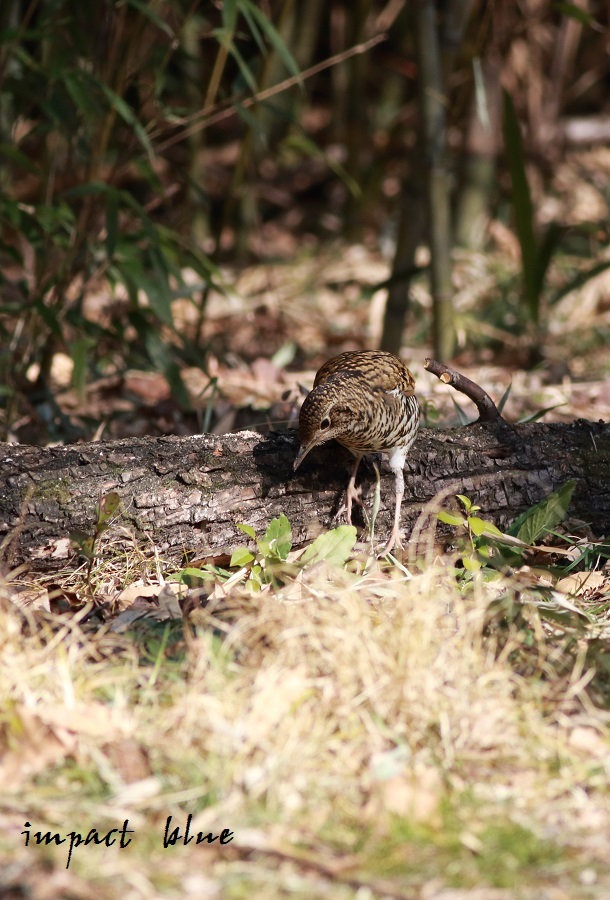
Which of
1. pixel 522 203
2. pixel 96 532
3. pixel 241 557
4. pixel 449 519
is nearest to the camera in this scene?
pixel 96 532

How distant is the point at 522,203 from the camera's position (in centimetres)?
538

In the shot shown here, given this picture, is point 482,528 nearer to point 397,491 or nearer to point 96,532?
point 397,491

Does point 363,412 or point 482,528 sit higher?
point 363,412

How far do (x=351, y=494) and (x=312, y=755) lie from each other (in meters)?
1.38

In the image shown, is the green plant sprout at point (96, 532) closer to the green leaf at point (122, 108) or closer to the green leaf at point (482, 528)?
the green leaf at point (482, 528)

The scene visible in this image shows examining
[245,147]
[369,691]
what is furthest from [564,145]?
[369,691]

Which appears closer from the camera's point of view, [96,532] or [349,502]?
[96,532]

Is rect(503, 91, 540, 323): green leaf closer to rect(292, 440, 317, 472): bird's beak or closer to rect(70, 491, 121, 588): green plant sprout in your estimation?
rect(292, 440, 317, 472): bird's beak

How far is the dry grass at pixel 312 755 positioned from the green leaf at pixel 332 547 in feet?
1.46

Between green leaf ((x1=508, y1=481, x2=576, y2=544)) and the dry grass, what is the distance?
2.28ft

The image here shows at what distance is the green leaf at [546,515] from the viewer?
11.2 ft

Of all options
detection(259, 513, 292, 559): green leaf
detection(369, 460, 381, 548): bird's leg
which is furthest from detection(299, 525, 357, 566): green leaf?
detection(369, 460, 381, 548): bird's leg

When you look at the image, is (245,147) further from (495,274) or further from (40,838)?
(40,838)

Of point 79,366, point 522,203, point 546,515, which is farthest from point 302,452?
point 522,203
